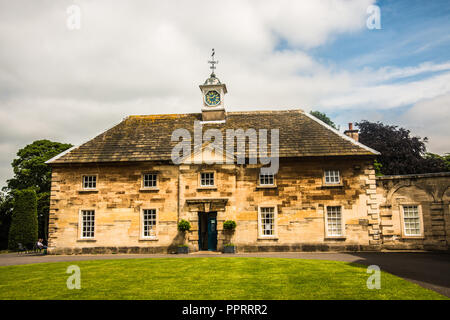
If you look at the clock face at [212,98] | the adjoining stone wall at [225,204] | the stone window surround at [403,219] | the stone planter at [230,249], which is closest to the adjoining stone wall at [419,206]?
the stone window surround at [403,219]

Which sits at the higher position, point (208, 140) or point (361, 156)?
point (208, 140)

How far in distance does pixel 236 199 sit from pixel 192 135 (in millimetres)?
6288

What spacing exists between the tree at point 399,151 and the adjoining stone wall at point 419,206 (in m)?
15.3

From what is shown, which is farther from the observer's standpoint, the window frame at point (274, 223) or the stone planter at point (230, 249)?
the window frame at point (274, 223)

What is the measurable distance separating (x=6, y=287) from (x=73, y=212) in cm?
1301

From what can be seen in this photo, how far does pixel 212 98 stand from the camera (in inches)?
1088

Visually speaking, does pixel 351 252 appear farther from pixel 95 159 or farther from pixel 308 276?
pixel 95 159

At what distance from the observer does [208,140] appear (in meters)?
25.0

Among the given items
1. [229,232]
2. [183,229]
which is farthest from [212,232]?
[183,229]

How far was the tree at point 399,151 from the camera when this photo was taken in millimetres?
36094

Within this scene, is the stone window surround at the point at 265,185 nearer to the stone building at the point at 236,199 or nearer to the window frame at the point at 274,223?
the stone building at the point at 236,199

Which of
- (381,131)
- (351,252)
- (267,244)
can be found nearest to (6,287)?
(267,244)

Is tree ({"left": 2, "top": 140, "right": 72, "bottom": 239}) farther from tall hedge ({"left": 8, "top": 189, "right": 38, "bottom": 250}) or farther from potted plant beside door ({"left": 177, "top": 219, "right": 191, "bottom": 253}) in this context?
potted plant beside door ({"left": 177, "top": 219, "right": 191, "bottom": 253})

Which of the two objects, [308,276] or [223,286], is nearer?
[223,286]
